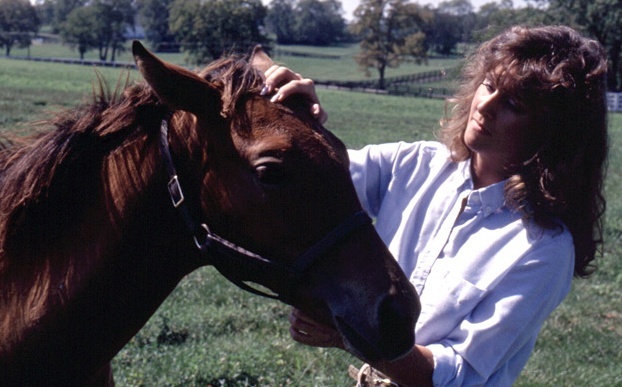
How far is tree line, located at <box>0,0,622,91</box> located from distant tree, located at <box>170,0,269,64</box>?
6cm

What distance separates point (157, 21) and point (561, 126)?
196 feet

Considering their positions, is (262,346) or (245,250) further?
(262,346)

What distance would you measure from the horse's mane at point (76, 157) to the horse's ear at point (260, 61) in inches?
7.7

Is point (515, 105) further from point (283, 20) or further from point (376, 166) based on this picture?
point (283, 20)

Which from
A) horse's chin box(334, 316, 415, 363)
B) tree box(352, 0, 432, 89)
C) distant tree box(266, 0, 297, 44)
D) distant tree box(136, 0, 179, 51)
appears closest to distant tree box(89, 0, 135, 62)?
distant tree box(136, 0, 179, 51)

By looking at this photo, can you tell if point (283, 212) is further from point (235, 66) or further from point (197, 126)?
point (235, 66)

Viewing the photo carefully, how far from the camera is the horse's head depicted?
1962 mm

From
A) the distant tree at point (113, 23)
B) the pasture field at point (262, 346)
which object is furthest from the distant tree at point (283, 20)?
the pasture field at point (262, 346)

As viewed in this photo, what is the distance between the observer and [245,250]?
2.09 meters

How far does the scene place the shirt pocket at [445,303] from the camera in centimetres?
230

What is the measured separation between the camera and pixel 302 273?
2.03 m

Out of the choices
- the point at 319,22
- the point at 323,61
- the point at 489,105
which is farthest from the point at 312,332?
the point at 319,22

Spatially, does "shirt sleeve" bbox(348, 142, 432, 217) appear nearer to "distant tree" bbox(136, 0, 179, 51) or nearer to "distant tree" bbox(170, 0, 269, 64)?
"distant tree" bbox(170, 0, 269, 64)

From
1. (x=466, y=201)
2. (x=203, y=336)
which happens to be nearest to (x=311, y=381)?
(x=203, y=336)
